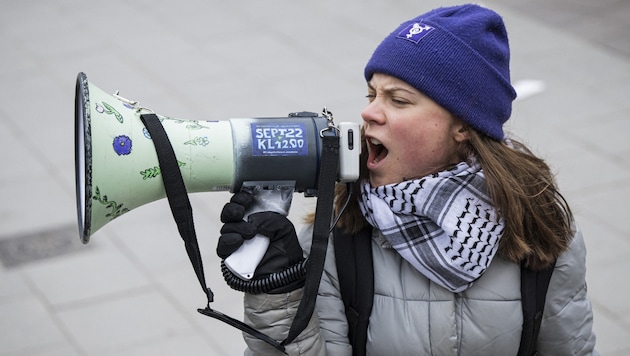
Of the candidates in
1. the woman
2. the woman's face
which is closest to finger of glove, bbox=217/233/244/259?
the woman

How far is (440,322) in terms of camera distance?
246 centimetres

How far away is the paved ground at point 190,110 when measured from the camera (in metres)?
4.93

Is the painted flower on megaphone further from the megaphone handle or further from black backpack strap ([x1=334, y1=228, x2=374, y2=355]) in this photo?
black backpack strap ([x1=334, y1=228, x2=374, y2=355])

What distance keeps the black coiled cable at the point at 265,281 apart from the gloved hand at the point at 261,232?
0.01m

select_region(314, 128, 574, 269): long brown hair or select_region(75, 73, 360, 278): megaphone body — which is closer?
select_region(75, 73, 360, 278): megaphone body

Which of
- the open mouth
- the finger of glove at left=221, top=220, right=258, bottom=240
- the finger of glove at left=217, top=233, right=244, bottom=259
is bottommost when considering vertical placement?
the finger of glove at left=217, top=233, right=244, bottom=259

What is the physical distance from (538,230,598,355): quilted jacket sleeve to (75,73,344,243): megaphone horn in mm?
725

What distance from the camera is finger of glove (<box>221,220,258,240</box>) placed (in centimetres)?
228

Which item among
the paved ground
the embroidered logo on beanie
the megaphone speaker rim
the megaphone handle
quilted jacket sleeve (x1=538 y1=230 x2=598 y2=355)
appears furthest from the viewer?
the paved ground

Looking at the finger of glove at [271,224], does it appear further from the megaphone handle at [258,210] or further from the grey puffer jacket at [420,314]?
the grey puffer jacket at [420,314]

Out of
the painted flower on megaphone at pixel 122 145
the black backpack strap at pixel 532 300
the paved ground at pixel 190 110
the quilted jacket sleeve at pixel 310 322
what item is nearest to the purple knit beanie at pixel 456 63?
the black backpack strap at pixel 532 300

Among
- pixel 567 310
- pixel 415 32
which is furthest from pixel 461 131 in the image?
pixel 567 310

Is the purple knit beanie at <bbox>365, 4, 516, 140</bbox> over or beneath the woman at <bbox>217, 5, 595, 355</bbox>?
over

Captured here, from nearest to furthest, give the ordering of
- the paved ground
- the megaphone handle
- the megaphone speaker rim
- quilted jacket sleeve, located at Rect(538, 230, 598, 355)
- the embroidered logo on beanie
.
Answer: the megaphone speaker rim, the megaphone handle, the embroidered logo on beanie, quilted jacket sleeve, located at Rect(538, 230, 598, 355), the paved ground
